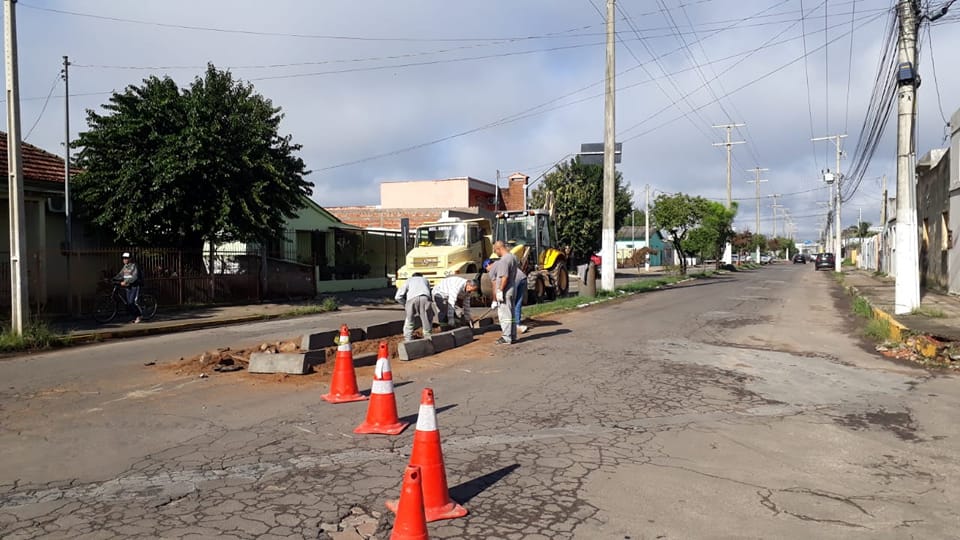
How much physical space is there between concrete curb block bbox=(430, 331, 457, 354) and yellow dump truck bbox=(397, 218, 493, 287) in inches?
295

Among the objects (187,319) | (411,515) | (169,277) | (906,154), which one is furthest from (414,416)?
(169,277)

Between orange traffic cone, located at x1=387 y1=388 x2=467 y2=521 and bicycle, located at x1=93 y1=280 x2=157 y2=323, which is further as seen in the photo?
bicycle, located at x1=93 y1=280 x2=157 y2=323

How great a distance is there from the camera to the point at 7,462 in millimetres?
5520

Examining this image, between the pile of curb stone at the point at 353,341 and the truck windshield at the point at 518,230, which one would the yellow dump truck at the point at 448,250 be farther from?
the pile of curb stone at the point at 353,341

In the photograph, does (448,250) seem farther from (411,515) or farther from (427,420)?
(411,515)

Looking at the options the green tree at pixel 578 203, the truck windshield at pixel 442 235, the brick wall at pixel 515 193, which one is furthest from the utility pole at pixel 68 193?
the brick wall at pixel 515 193

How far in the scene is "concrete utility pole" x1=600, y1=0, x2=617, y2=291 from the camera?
945 inches

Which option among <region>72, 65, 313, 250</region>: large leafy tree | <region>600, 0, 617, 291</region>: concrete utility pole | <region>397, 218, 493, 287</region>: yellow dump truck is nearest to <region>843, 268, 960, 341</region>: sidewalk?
<region>600, 0, 617, 291</region>: concrete utility pole

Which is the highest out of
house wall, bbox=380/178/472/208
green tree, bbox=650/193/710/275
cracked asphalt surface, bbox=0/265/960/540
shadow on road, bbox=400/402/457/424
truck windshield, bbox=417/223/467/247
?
house wall, bbox=380/178/472/208

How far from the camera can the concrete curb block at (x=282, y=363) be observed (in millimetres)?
9086

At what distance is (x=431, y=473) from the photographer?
14.1 feet

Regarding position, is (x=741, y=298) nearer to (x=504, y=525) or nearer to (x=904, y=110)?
(x=904, y=110)

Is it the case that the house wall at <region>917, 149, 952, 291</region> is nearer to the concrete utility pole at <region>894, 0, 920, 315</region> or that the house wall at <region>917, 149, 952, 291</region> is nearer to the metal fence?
the concrete utility pole at <region>894, 0, 920, 315</region>

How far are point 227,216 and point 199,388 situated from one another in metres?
10.9
